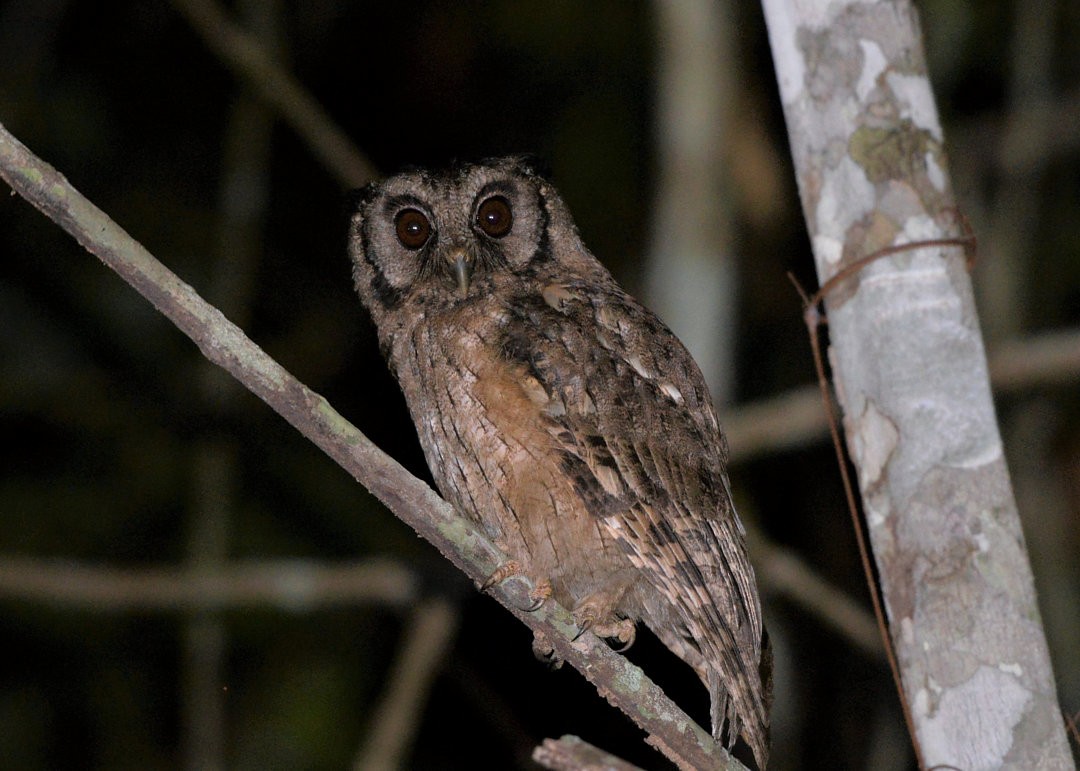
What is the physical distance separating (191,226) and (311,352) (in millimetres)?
849

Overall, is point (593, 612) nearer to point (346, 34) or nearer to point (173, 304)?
point (173, 304)

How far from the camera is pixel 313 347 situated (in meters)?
5.43

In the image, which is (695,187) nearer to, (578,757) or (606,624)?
(606,624)

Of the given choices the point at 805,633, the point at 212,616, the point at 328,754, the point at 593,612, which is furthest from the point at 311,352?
the point at 593,612

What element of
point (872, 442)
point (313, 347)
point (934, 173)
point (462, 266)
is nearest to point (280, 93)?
point (313, 347)

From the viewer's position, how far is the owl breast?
88.6 inches

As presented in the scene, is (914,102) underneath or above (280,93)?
underneath

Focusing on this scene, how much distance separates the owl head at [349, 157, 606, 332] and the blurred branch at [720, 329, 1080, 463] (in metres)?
1.19

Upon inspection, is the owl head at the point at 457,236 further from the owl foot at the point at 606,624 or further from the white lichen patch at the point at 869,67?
the white lichen patch at the point at 869,67

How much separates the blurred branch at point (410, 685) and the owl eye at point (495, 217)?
5.36 ft

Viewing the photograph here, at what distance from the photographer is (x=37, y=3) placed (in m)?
5.07

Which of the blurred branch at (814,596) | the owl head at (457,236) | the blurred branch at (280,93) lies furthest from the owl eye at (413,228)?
the blurred branch at (814,596)

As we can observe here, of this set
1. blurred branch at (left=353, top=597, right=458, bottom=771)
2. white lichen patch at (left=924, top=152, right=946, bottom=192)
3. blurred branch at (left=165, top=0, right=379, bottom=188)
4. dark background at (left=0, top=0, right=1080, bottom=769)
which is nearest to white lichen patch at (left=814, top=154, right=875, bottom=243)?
white lichen patch at (left=924, top=152, right=946, bottom=192)

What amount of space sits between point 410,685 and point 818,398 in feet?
5.28
